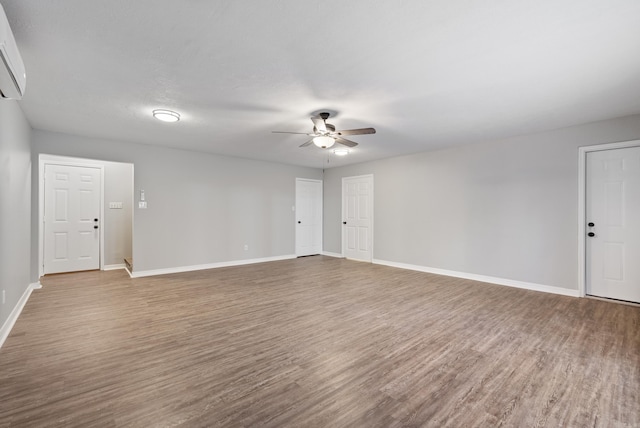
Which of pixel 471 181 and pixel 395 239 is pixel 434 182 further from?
pixel 395 239

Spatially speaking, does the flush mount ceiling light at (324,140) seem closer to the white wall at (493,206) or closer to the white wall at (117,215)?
the white wall at (493,206)

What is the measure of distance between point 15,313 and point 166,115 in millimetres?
2809

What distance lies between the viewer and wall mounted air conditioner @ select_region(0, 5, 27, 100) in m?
1.60

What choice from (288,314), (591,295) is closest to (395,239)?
(591,295)

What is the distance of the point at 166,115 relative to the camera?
3.52m

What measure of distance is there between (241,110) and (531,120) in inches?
150

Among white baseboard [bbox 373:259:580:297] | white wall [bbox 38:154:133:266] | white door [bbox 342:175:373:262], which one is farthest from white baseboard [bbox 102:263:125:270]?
white baseboard [bbox 373:259:580:297]

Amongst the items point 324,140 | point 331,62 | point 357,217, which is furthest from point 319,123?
point 357,217

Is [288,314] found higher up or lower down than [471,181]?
lower down

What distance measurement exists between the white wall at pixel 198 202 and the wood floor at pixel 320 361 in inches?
61.7

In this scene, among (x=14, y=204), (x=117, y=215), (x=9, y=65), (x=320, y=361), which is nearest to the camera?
(x=9, y=65)

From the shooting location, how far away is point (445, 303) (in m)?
3.77

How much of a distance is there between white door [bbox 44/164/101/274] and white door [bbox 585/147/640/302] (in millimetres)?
8570

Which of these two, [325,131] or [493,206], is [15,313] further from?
[493,206]
